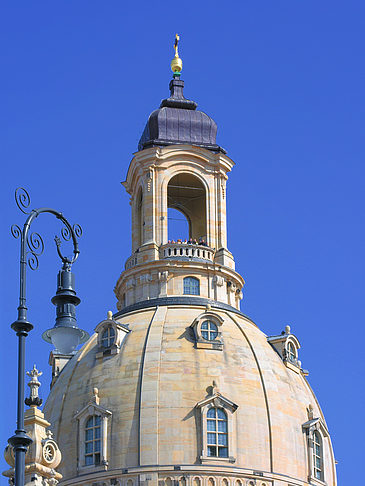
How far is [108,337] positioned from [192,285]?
6.95 m

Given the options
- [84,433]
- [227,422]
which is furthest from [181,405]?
[84,433]

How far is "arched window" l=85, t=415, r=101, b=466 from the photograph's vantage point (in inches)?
2847

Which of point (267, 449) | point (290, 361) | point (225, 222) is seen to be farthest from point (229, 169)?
point (267, 449)

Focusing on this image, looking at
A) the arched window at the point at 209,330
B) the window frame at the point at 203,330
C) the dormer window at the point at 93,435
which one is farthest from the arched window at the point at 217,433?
the dormer window at the point at 93,435

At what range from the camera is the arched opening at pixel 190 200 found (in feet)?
282

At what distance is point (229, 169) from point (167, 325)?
45.5 ft

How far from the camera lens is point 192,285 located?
264 feet

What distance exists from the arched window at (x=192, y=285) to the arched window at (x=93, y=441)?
10286mm

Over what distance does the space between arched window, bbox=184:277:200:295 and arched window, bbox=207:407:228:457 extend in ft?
31.6

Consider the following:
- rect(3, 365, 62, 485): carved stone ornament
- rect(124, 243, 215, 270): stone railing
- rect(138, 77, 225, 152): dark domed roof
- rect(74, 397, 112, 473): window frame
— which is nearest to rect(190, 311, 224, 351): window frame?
rect(74, 397, 112, 473): window frame

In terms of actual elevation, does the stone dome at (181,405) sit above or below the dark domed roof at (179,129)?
below

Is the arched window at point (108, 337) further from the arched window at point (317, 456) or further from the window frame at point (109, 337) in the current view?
the arched window at point (317, 456)

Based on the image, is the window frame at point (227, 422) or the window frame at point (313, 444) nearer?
the window frame at point (227, 422)

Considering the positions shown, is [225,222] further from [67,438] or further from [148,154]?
[67,438]
